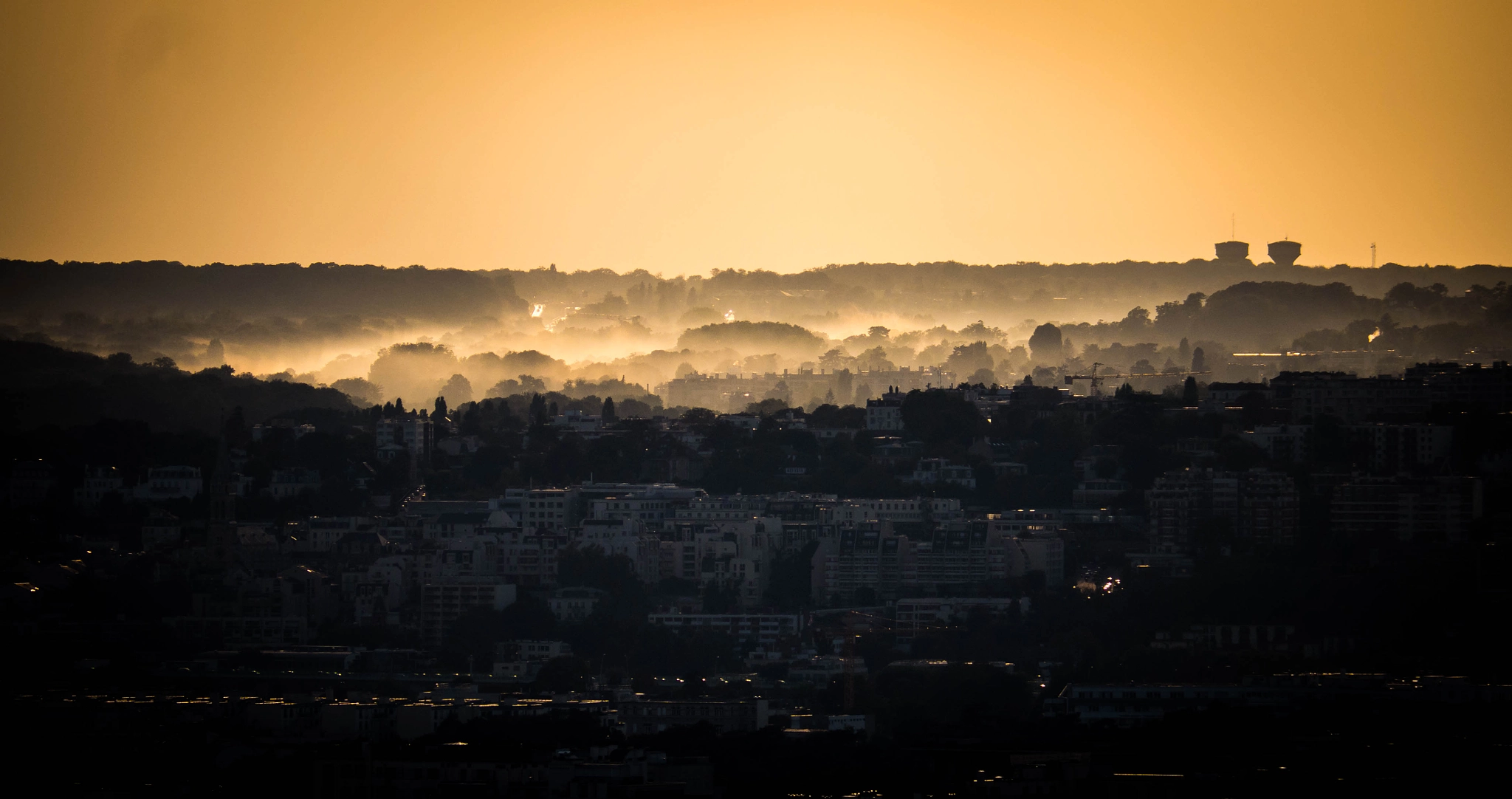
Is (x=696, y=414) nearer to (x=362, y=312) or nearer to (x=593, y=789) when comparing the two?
(x=362, y=312)

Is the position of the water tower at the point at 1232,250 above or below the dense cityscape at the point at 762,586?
above

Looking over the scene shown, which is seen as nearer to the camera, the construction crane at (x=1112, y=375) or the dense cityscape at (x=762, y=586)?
the dense cityscape at (x=762, y=586)

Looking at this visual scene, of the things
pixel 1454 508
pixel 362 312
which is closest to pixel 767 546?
pixel 1454 508

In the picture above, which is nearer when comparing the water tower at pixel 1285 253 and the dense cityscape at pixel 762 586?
the dense cityscape at pixel 762 586

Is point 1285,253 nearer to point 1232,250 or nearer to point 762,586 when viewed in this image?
point 1232,250
